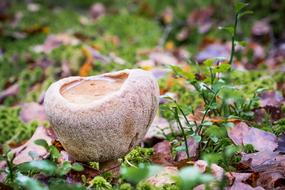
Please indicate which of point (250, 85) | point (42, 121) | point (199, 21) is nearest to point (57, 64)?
point (42, 121)

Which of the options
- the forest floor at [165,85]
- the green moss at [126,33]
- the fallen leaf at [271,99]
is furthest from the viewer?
the green moss at [126,33]

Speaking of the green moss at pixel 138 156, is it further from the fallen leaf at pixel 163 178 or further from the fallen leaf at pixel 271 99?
the fallen leaf at pixel 271 99

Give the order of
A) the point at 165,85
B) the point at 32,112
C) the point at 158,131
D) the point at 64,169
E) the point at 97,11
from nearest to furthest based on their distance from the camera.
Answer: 1. the point at 64,169
2. the point at 158,131
3. the point at 32,112
4. the point at 165,85
5. the point at 97,11

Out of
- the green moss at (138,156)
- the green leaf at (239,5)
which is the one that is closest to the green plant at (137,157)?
the green moss at (138,156)

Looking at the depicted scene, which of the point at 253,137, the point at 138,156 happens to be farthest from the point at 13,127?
the point at 253,137

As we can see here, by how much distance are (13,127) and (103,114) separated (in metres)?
1.32

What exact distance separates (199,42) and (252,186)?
3208mm

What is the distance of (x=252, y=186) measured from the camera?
1.66 m

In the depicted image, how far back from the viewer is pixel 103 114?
158 cm

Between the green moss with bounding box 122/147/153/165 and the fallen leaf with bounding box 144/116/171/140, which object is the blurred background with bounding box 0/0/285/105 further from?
the green moss with bounding box 122/147/153/165

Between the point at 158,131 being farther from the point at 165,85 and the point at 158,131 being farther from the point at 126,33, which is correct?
the point at 126,33

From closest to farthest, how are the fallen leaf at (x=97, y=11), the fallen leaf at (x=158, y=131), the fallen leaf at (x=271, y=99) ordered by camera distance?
the fallen leaf at (x=158, y=131)
the fallen leaf at (x=271, y=99)
the fallen leaf at (x=97, y=11)

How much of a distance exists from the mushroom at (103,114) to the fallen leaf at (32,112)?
1.07m

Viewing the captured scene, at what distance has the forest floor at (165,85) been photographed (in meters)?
1.66
